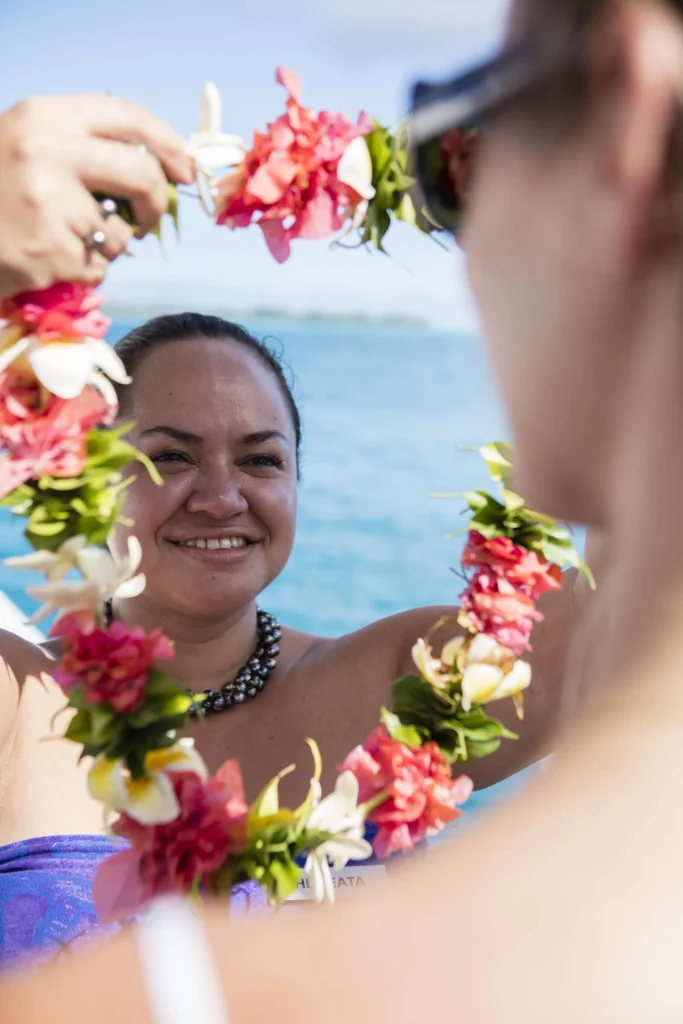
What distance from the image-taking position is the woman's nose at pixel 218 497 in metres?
1.86

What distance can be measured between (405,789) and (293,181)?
758 mm

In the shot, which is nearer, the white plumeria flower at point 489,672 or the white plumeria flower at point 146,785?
the white plumeria flower at point 146,785

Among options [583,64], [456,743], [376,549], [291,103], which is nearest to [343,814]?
→ [456,743]

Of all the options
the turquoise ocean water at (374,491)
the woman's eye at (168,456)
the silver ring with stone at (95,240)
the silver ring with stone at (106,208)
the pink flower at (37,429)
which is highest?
the silver ring with stone at (106,208)

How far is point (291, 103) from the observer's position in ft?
4.02

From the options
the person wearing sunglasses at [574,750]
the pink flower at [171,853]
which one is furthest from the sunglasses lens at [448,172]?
the pink flower at [171,853]

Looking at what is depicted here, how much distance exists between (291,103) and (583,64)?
86 centimetres

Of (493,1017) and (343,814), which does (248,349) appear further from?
(493,1017)

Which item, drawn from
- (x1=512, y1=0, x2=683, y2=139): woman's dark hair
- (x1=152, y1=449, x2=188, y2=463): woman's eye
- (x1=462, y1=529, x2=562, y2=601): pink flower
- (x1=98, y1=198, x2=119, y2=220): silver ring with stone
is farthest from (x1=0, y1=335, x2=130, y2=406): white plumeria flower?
(x1=152, y1=449, x2=188, y2=463): woman's eye

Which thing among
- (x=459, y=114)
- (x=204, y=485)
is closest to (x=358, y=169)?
(x=459, y=114)

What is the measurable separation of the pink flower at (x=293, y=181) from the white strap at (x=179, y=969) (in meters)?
0.93

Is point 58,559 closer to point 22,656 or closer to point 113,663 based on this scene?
point 113,663

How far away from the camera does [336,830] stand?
1.26 meters

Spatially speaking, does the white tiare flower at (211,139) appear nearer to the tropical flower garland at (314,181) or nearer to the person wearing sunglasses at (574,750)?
the tropical flower garland at (314,181)
